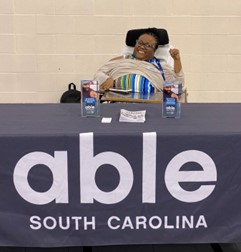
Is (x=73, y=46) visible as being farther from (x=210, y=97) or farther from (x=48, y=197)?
(x=48, y=197)

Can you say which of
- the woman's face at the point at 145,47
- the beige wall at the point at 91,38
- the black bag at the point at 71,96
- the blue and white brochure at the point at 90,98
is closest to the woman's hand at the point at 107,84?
the woman's face at the point at 145,47

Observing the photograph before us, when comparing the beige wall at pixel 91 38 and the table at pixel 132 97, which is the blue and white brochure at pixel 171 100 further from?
the beige wall at pixel 91 38

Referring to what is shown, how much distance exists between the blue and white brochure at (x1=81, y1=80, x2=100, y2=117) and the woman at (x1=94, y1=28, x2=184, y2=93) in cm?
94

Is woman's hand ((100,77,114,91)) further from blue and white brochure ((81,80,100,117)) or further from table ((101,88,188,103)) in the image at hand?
blue and white brochure ((81,80,100,117))

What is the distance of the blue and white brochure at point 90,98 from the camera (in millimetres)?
1774

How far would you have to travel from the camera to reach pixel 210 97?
3658 mm

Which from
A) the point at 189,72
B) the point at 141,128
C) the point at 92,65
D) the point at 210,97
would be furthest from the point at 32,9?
the point at 141,128

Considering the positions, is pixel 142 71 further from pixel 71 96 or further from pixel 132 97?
pixel 71 96

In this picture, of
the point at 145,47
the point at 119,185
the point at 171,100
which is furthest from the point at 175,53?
the point at 119,185

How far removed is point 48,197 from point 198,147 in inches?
22.5

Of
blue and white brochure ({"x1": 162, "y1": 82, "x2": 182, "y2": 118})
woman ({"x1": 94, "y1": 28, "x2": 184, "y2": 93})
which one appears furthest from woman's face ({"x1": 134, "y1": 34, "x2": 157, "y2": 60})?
blue and white brochure ({"x1": 162, "y1": 82, "x2": 182, "y2": 118})

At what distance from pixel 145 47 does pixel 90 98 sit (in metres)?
1.16

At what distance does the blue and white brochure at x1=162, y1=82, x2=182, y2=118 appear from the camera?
5.77ft

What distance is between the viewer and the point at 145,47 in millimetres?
2848
